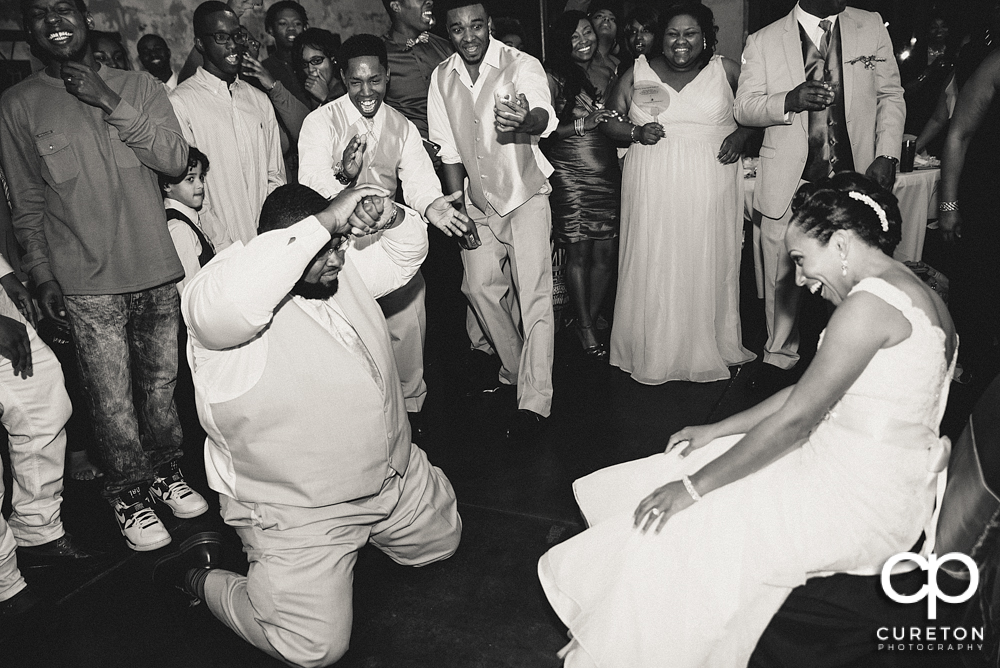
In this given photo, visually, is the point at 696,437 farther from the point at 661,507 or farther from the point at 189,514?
the point at 189,514

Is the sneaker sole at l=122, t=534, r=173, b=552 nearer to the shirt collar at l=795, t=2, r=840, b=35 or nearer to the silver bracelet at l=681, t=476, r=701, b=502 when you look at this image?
the silver bracelet at l=681, t=476, r=701, b=502

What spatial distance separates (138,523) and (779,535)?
2252 mm

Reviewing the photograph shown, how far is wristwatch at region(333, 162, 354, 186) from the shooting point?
10.9 feet

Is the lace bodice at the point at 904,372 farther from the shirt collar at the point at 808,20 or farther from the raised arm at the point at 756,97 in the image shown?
the shirt collar at the point at 808,20

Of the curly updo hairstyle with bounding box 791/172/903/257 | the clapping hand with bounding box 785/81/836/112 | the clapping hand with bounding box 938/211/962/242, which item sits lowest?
the clapping hand with bounding box 938/211/962/242

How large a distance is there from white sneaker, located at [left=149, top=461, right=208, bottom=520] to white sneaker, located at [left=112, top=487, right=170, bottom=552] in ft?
0.42

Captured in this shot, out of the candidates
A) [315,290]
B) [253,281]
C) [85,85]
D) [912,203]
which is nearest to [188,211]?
[85,85]

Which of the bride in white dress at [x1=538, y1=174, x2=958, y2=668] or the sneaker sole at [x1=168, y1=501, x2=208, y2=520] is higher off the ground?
the bride in white dress at [x1=538, y1=174, x2=958, y2=668]

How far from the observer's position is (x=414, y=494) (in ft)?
8.14

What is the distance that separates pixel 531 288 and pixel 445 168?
2.35 feet

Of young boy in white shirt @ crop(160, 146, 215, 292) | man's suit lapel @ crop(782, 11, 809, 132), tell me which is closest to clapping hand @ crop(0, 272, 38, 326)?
young boy in white shirt @ crop(160, 146, 215, 292)

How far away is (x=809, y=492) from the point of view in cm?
185

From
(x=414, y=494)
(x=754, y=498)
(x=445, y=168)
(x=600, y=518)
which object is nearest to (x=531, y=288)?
(x=445, y=168)

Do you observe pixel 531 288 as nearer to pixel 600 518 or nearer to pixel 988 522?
pixel 600 518
